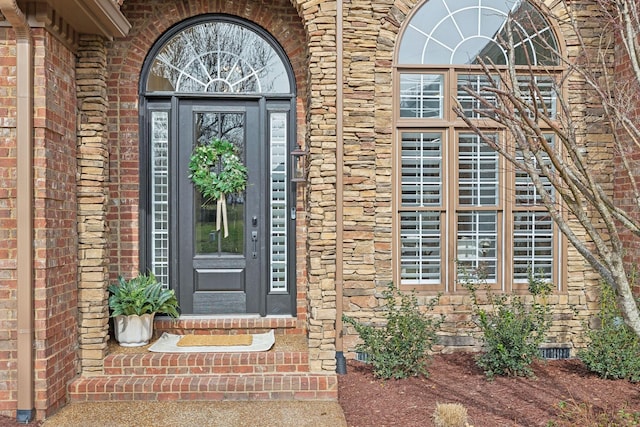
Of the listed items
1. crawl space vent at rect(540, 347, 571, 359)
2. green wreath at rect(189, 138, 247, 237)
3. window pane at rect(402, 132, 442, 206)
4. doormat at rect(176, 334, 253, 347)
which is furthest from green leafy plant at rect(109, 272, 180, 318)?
crawl space vent at rect(540, 347, 571, 359)

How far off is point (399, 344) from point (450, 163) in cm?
186

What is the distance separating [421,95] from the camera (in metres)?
5.23

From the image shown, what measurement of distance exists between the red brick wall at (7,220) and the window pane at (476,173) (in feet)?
12.8

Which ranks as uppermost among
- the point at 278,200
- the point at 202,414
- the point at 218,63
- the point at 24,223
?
the point at 218,63

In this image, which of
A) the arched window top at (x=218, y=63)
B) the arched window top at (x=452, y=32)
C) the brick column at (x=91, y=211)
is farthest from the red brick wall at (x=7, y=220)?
the arched window top at (x=452, y=32)

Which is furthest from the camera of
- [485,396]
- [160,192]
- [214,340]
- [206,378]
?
[160,192]

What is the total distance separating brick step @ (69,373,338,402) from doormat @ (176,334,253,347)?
0.50 metres

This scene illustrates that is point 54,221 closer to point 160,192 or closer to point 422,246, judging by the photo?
point 160,192

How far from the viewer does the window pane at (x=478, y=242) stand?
5.24 m

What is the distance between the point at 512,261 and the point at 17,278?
14.3ft

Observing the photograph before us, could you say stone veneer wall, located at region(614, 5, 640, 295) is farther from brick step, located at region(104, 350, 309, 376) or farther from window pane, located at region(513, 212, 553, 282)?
brick step, located at region(104, 350, 309, 376)

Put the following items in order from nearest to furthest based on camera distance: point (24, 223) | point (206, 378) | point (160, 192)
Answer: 1. point (24, 223)
2. point (206, 378)
3. point (160, 192)

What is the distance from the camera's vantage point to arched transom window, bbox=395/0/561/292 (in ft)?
17.0

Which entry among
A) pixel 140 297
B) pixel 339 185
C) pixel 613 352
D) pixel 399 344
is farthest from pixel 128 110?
pixel 613 352
